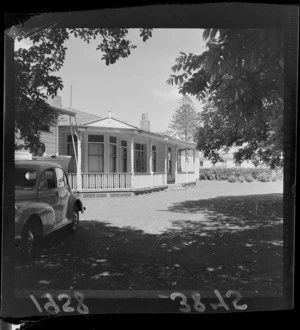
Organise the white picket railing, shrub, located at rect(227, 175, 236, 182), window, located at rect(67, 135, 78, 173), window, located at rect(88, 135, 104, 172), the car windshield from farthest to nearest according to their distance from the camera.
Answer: the white picket railing, window, located at rect(88, 135, 104, 172), shrub, located at rect(227, 175, 236, 182), window, located at rect(67, 135, 78, 173), the car windshield

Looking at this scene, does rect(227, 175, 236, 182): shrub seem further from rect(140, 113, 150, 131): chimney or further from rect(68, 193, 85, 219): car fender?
rect(68, 193, 85, 219): car fender

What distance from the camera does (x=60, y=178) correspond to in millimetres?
2480

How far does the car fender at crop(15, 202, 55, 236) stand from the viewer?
206 cm

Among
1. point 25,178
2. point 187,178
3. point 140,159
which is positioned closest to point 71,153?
point 25,178

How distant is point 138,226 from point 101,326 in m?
0.97

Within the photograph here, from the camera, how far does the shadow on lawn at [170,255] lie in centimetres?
221

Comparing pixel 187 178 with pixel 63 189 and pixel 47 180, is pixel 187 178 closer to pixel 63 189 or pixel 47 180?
pixel 63 189

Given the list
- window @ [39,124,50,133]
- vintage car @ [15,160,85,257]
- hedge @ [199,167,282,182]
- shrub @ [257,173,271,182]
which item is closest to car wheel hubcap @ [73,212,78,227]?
vintage car @ [15,160,85,257]

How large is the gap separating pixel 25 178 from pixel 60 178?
0.41 meters

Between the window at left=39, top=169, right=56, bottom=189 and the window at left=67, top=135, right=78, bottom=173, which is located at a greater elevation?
the window at left=67, top=135, right=78, bottom=173

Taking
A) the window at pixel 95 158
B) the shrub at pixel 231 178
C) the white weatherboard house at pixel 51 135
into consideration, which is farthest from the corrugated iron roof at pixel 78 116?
the shrub at pixel 231 178

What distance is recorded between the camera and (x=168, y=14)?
197 cm

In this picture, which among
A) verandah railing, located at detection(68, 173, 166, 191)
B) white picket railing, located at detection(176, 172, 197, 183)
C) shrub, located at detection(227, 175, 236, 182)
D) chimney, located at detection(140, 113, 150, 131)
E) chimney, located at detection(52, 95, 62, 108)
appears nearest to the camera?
chimney, located at detection(52, 95, 62, 108)

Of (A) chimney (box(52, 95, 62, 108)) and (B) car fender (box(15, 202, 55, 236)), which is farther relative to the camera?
(A) chimney (box(52, 95, 62, 108))
